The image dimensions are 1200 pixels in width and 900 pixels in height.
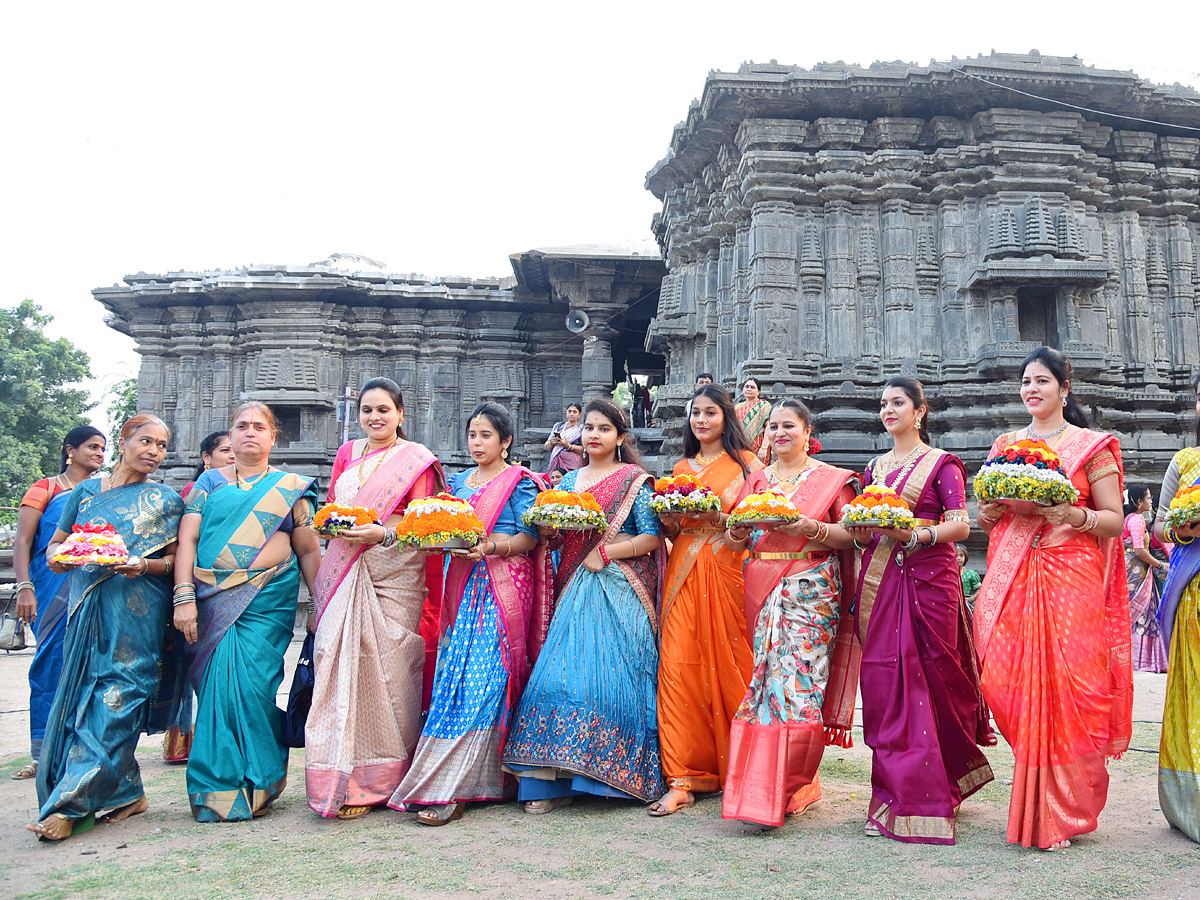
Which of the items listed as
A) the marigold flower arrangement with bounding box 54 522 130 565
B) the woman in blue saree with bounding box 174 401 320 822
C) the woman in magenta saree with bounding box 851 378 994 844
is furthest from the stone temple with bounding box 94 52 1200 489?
the marigold flower arrangement with bounding box 54 522 130 565

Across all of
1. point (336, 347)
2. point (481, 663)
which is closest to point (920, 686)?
point (481, 663)

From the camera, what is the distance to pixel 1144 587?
23.6 ft

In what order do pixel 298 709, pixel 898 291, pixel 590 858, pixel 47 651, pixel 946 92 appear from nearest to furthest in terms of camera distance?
pixel 590 858 → pixel 298 709 → pixel 47 651 → pixel 946 92 → pixel 898 291

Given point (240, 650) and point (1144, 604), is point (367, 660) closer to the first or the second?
point (240, 650)

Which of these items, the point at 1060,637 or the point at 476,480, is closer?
the point at 1060,637

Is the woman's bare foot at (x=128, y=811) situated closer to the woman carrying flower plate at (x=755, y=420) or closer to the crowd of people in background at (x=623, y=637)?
the crowd of people in background at (x=623, y=637)

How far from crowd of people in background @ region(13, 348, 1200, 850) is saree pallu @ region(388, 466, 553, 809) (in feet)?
0.04

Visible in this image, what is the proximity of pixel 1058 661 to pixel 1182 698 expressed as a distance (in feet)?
1.68

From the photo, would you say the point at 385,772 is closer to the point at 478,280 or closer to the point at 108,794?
the point at 108,794

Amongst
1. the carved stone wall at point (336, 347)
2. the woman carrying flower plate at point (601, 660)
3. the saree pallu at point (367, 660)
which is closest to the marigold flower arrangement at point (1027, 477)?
the woman carrying flower plate at point (601, 660)

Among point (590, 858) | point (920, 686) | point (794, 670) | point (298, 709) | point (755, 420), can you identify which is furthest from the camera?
point (755, 420)

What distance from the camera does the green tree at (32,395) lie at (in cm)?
2353

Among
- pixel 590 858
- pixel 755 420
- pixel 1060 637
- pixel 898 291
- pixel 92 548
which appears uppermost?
pixel 898 291

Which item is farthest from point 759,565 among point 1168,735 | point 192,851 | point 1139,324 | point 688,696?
point 1139,324
